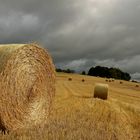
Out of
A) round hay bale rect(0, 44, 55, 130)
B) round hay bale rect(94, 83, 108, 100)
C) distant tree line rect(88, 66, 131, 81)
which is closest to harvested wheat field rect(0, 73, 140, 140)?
round hay bale rect(0, 44, 55, 130)

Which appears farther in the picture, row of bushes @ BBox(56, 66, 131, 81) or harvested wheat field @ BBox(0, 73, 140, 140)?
row of bushes @ BBox(56, 66, 131, 81)

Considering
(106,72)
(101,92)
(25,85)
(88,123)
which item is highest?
(106,72)

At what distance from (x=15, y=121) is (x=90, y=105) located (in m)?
7.16

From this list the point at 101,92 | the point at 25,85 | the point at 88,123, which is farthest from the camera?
the point at 101,92

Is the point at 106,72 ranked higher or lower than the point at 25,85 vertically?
higher

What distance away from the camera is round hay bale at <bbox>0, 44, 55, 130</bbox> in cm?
927

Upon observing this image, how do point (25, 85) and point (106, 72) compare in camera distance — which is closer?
point (25, 85)

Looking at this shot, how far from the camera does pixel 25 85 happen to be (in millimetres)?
10180

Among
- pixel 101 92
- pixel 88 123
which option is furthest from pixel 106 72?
pixel 88 123

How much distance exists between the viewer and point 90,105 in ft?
54.1

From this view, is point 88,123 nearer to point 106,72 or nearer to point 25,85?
point 25,85

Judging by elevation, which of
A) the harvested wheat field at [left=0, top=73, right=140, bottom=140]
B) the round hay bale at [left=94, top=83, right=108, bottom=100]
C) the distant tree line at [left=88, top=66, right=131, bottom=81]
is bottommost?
the harvested wheat field at [left=0, top=73, right=140, bottom=140]

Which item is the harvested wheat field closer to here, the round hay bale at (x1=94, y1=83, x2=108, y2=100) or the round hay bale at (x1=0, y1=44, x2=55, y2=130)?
the round hay bale at (x1=0, y1=44, x2=55, y2=130)

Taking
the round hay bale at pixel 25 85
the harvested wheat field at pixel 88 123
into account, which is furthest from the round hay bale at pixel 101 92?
the round hay bale at pixel 25 85
